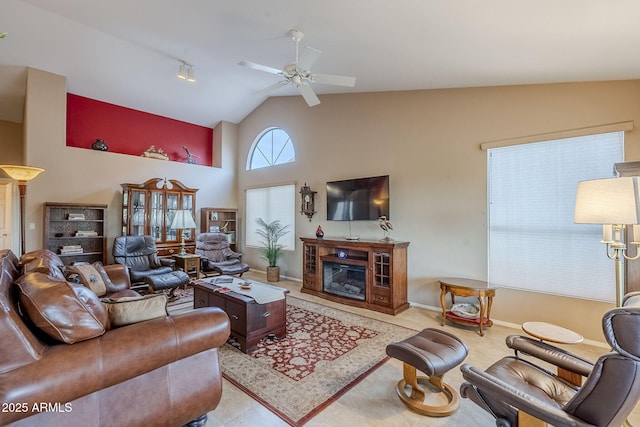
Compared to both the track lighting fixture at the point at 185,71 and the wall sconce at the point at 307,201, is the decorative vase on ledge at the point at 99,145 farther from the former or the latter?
the wall sconce at the point at 307,201

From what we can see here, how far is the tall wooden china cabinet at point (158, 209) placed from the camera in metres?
5.45

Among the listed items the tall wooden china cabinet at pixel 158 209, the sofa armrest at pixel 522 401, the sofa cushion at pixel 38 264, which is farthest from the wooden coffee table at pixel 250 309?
the tall wooden china cabinet at pixel 158 209

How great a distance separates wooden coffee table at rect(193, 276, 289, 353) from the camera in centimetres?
279

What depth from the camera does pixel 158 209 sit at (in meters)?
5.82

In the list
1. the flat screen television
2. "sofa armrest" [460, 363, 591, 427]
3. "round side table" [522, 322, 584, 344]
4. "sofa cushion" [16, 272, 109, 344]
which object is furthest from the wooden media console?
"sofa cushion" [16, 272, 109, 344]

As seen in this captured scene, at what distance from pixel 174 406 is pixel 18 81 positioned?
6.25m

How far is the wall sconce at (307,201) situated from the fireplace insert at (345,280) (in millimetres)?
1199

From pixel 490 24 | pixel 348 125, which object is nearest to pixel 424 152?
pixel 348 125

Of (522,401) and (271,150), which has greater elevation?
(271,150)

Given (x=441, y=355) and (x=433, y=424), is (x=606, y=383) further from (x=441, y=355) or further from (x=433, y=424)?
(x=433, y=424)

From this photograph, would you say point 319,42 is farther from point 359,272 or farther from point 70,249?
point 70,249

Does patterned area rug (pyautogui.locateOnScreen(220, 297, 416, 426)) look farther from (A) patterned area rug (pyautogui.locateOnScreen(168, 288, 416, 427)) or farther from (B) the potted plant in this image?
(B) the potted plant

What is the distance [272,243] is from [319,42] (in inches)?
166

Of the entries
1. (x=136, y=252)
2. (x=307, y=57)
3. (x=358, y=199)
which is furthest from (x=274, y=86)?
(x=136, y=252)
